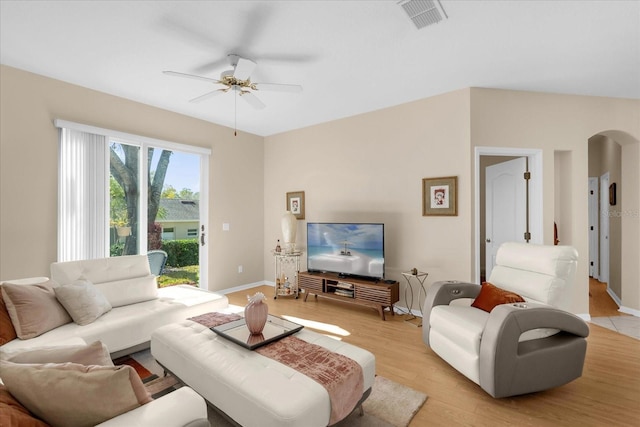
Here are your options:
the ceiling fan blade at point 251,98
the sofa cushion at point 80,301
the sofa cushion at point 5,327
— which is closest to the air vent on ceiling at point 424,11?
the ceiling fan blade at point 251,98

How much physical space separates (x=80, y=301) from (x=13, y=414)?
6.08 feet

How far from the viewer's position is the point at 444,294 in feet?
9.19

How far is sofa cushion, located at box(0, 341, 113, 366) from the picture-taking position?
1.20 meters

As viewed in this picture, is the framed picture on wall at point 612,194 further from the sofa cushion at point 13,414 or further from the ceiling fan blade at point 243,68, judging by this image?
the sofa cushion at point 13,414

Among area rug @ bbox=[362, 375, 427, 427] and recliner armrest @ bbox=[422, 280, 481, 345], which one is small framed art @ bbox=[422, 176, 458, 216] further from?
area rug @ bbox=[362, 375, 427, 427]

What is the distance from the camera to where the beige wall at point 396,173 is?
3555 mm

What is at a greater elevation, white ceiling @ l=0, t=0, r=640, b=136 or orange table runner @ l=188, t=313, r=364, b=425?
white ceiling @ l=0, t=0, r=640, b=136

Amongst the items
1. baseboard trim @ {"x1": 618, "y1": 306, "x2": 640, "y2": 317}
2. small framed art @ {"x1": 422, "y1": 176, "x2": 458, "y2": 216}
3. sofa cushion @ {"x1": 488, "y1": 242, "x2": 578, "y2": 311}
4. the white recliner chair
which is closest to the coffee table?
the white recliner chair

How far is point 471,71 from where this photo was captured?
10.1ft

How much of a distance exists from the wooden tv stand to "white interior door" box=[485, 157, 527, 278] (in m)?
1.27

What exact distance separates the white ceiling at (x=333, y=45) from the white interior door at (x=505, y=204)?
3.52 ft

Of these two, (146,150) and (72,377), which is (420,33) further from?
(146,150)

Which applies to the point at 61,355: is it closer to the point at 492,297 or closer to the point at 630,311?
the point at 492,297

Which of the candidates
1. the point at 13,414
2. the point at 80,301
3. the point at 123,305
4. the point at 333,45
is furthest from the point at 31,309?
the point at 333,45
